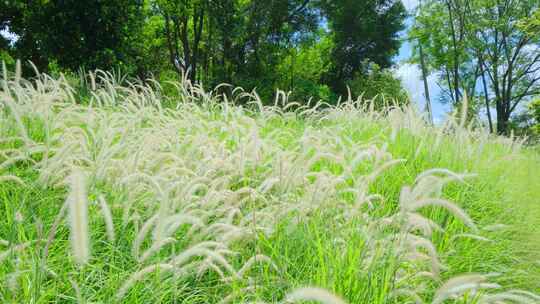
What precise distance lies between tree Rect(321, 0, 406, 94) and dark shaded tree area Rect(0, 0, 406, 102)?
6 centimetres

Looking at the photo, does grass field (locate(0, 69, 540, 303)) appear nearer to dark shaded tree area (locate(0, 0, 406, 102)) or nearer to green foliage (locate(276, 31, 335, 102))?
dark shaded tree area (locate(0, 0, 406, 102))

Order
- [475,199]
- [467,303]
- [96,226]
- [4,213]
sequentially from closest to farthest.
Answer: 1. [467,303]
2. [96,226]
3. [4,213]
4. [475,199]

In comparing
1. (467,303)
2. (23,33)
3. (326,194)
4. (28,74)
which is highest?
(23,33)

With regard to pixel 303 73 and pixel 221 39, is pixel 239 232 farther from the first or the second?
pixel 303 73

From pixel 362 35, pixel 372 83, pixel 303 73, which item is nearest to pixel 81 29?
pixel 303 73

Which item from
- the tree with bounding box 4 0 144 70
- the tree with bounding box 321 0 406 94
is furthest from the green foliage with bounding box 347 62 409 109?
the tree with bounding box 4 0 144 70

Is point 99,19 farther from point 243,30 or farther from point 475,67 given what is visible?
point 475,67

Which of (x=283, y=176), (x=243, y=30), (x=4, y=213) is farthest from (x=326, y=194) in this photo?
(x=243, y=30)

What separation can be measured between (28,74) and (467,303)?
1273 centimetres

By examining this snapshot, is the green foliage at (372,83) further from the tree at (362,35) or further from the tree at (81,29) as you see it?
the tree at (81,29)

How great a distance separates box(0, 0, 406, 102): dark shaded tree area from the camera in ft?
29.3

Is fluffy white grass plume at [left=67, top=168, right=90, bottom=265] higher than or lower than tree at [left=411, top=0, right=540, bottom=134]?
lower

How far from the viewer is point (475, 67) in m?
24.9

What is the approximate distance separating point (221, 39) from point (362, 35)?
10.5m
